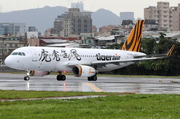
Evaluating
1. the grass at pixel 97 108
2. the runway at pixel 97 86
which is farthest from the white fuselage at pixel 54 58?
the grass at pixel 97 108

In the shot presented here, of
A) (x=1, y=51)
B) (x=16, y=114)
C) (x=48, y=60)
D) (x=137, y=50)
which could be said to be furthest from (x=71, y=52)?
(x=1, y=51)

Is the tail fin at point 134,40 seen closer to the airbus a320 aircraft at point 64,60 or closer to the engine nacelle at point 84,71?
the airbus a320 aircraft at point 64,60

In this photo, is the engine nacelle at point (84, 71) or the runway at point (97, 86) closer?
the runway at point (97, 86)

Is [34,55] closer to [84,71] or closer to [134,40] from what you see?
[84,71]

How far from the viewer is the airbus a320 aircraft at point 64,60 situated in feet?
174

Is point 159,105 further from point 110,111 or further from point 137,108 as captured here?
point 110,111

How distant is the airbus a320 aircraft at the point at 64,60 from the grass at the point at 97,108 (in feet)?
85.4

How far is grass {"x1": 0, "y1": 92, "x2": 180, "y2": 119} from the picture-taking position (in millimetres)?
20297

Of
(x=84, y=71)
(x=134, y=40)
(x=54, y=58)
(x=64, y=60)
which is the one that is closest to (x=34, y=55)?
(x=54, y=58)

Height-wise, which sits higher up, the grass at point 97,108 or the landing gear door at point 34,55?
the landing gear door at point 34,55

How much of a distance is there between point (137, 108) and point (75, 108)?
116 inches

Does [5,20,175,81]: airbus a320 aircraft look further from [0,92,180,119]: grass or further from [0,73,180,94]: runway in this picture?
[0,92,180,119]: grass

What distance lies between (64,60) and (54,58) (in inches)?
62.5

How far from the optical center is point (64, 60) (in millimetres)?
56062
